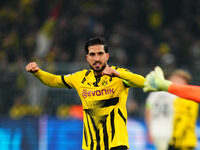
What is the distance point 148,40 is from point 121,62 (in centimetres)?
166

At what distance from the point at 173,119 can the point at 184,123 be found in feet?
0.71

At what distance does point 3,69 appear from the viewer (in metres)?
10.9

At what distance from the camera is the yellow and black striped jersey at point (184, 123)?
9375 mm

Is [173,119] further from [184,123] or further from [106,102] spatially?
[106,102]

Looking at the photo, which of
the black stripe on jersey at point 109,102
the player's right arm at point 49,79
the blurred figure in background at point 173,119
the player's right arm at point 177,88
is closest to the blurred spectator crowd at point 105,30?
the blurred figure in background at point 173,119

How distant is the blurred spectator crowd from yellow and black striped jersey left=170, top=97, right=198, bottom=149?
3.07 metres

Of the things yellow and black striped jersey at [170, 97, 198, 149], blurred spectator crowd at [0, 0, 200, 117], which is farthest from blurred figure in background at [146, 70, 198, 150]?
blurred spectator crowd at [0, 0, 200, 117]

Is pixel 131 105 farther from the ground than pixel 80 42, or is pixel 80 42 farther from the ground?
pixel 80 42

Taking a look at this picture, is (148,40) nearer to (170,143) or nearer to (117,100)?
(170,143)

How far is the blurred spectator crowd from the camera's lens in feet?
41.3

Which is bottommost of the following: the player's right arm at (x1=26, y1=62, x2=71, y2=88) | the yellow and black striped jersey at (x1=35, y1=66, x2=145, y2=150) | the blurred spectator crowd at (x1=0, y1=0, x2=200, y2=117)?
the yellow and black striped jersey at (x1=35, y1=66, x2=145, y2=150)

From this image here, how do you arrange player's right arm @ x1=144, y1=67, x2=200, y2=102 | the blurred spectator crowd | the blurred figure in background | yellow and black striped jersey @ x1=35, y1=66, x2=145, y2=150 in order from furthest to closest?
the blurred spectator crowd
the blurred figure in background
yellow and black striped jersey @ x1=35, y1=66, x2=145, y2=150
player's right arm @ x1=144, y1=67, x2=200, y2=102

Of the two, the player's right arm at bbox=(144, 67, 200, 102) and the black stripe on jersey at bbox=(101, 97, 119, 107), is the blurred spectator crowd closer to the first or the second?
the black stripe on jersey at bbox=(101, 97, 119, 107)

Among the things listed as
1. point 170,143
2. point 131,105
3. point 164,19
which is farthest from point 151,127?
point 164,19
